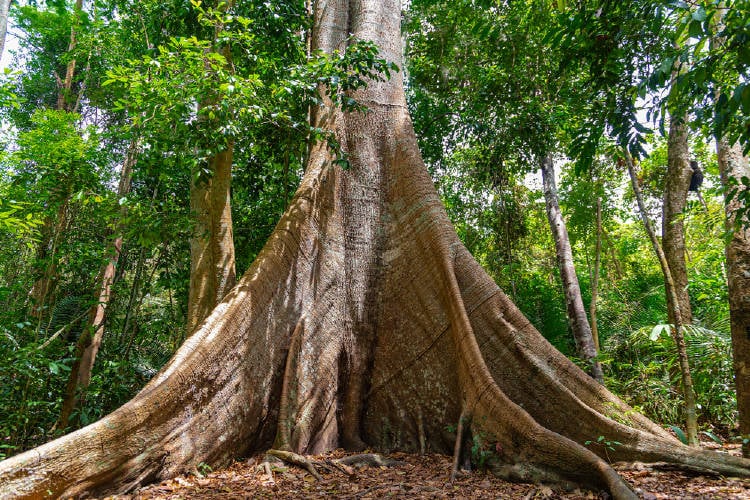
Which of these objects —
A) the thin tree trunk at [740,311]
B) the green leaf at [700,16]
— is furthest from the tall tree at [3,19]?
the thin tree trunk at [740,311]

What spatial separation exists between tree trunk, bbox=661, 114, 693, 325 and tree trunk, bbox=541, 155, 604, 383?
1.18 metres

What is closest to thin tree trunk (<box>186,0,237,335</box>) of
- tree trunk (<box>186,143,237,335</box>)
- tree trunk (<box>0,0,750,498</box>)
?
tree trunk (<box>186,143,237,335</box>)

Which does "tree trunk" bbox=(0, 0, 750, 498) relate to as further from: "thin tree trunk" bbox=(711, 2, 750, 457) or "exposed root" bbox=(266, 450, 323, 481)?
"thin tree trunk" bbox=(711, 2, 750, 457)

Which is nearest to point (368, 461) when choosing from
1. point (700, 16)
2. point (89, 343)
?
point (700, 16)

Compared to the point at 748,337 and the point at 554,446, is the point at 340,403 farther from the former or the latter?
the point at 748,337

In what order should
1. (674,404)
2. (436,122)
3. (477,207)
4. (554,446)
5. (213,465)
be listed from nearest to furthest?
(554,446), (213,465), (674,404), (436,122), (477,207)

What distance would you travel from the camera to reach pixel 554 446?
310 centimetres

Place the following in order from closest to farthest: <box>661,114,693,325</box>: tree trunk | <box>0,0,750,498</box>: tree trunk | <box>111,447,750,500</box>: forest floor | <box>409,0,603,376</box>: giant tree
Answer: <box>111,447,750,500</box>: forest floor < <box>0,0,750,498</box>: tree trunk < <box>661,114,693,325</box>: tree trunk < <box>409,0,603,376</box>: giant tree

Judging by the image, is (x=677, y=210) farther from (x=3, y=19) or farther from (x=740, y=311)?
(x=3, y=19)

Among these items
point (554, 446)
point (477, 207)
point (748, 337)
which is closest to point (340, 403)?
point (554, 446)

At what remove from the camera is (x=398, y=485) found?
3.18m

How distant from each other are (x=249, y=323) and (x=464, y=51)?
24.5 feet

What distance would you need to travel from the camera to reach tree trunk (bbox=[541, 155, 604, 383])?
6.98m

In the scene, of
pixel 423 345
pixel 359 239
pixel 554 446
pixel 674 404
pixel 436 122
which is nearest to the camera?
pixel 554 446
